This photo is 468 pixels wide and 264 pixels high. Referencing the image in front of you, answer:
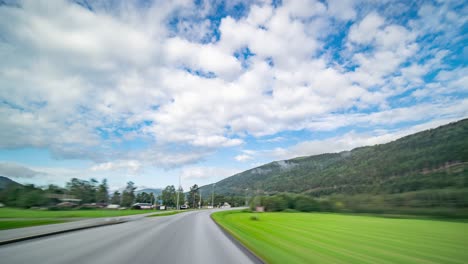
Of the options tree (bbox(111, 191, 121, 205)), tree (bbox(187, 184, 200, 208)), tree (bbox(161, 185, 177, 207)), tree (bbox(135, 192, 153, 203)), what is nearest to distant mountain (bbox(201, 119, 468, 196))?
tree (bbox(187, 184, 200, 208))

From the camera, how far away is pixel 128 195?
112500mm

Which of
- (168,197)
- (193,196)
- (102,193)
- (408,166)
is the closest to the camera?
(408,166)

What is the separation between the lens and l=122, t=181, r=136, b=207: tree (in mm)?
109125

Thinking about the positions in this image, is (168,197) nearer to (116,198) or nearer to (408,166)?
(116,198)

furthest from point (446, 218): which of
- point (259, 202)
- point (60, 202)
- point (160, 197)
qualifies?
point (160, 197)

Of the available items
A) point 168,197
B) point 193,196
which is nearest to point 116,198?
point 168,197

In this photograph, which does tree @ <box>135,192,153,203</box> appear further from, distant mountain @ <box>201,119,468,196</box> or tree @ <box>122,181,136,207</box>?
distant mountain @ <box>201,119,468,196</box>

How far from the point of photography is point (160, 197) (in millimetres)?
136625

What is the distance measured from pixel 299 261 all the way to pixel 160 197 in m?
138

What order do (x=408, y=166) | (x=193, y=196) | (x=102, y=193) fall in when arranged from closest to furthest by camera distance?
(x=408, y=166) < (x=102, y=193) < (x=193, y=196)

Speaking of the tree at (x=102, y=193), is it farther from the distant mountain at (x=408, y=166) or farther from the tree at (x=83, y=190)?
the distant mountain at (x=408, y=166)

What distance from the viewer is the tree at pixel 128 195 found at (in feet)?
358

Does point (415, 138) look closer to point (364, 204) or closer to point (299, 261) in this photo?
point (364, 204)

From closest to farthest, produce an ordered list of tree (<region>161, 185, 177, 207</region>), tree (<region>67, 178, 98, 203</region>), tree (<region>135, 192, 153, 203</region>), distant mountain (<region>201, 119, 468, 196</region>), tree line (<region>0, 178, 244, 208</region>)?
distant mountain (<region>201, 119, 468, 196</region>) < tree line (<region>0, 178, 244, 208</region>) < tree (<region>67, 178, 98, 203</region>) < tree (<region>135, 192, 153, 203</region>) < tree (<region>161, 185, 177, 207</region>)
